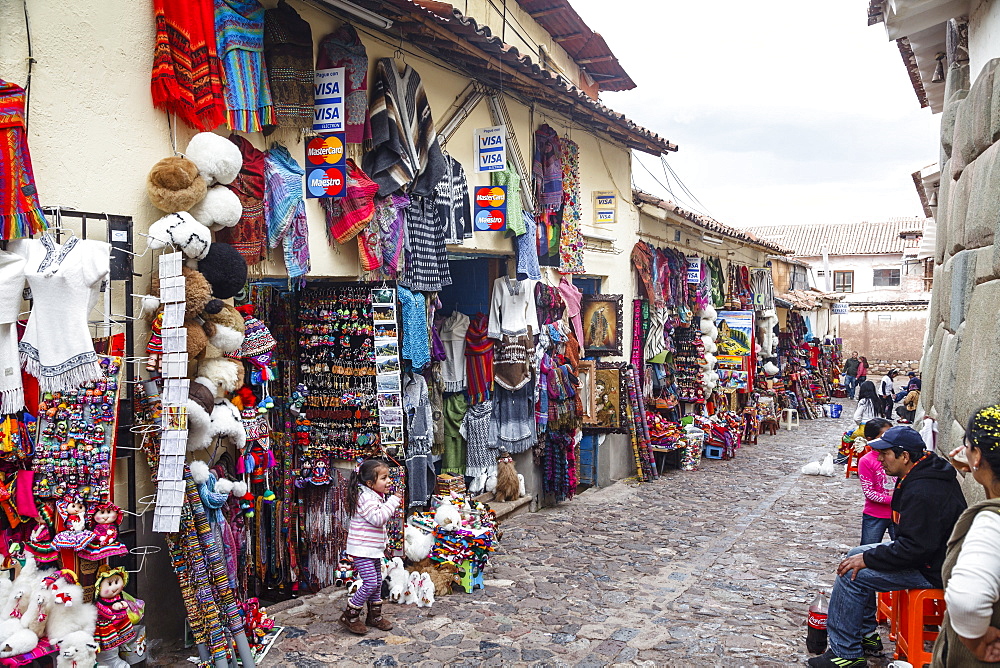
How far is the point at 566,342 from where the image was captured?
11203mm

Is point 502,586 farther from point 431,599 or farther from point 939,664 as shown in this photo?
point 939,664

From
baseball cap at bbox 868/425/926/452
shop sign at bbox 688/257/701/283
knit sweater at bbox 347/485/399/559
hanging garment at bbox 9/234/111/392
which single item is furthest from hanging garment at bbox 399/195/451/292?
shop sign at bbox 688/257/701/283

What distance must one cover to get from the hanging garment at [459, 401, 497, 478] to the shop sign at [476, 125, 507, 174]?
9.32ft

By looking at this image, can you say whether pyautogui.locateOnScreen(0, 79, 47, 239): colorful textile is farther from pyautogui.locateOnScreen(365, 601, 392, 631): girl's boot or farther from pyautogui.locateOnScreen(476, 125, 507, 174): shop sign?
pyautogui.locateOnScreen(476, 125, 507, 174): shop sign

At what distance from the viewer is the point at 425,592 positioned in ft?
22.4

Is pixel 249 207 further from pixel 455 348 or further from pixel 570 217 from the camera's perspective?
pixel 570 217

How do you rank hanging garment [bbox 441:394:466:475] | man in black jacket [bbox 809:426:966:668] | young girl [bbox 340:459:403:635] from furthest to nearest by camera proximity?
hanging garment [bbox 441:394:466:475] < young girl [bbox 340:459:403:635] < man in black jacket [bbox 809:426:966:668]

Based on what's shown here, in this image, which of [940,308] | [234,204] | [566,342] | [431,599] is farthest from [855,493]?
[234,204]

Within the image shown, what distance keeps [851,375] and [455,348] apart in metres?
22.2

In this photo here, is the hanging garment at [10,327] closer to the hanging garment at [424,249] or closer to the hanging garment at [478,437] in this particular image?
the hanging garment at [424,249]

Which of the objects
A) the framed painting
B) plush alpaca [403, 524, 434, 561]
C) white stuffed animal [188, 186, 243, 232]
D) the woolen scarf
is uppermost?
white stuffed animal [188, 186, 243, 232]

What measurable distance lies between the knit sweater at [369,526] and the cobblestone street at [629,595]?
0.65m

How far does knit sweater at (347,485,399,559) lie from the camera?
6.14 metres

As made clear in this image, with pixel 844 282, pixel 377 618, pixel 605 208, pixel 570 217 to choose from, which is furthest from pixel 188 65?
pixel 844 282
